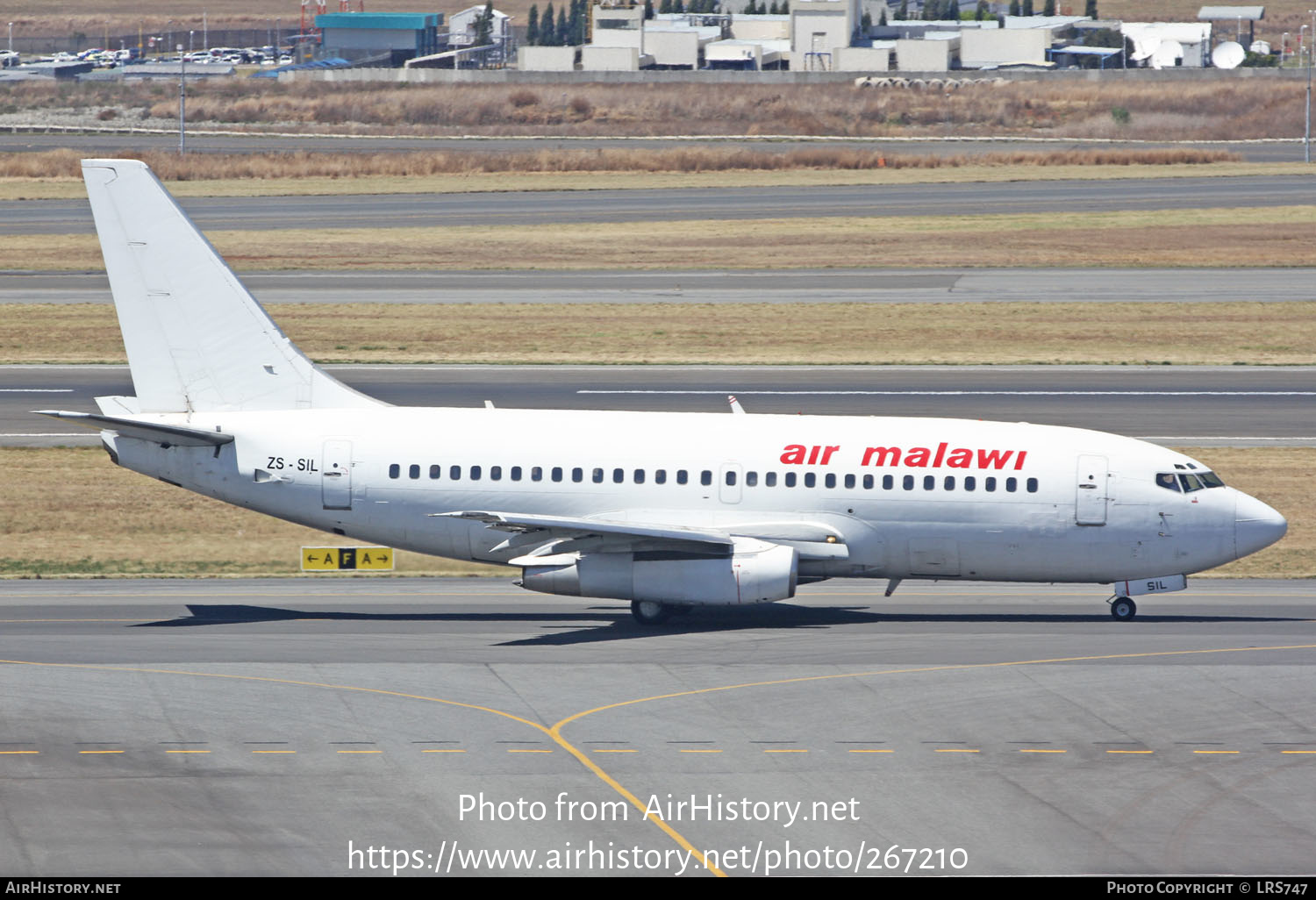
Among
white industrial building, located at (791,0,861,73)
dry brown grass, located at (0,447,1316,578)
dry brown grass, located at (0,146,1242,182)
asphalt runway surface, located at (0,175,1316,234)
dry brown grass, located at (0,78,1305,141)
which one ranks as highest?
white industrial building, located at (791,0,861,73)

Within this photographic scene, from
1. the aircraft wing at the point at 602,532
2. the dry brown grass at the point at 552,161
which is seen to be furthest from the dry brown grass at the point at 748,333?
the dry brown grass at the point at 552,161

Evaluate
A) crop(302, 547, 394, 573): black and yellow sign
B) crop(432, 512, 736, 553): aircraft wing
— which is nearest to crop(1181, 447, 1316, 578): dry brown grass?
crop(432, 512, 736, 553): aircraft wing

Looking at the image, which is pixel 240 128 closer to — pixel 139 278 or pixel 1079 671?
pixel 139 278

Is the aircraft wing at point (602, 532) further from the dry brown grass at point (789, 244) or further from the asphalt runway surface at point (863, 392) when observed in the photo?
the dry brown grass at point (789, 244)

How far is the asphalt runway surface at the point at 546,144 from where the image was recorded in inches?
5443

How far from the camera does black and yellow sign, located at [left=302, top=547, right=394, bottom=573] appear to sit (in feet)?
130

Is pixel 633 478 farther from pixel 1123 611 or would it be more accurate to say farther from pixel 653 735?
pixel 1123 611

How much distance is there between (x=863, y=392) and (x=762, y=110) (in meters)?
117

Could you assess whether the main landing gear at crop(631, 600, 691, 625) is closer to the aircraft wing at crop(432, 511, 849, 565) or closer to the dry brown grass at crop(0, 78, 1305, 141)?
the aircraft wing at crop(432, 511, 849, 565)

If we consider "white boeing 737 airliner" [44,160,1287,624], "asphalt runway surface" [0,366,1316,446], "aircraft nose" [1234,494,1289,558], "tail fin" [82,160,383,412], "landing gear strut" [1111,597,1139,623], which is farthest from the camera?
"asphalt runway surface" [0,366,1316,446]

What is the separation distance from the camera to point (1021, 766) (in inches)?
966

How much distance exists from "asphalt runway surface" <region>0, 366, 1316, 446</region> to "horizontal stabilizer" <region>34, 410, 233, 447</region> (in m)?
18.2

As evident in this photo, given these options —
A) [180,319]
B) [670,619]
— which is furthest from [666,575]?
[180,319]

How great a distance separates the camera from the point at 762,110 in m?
170
